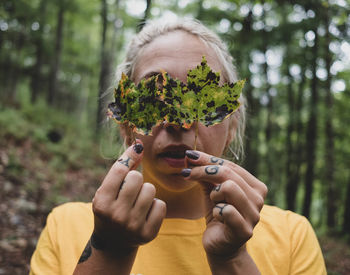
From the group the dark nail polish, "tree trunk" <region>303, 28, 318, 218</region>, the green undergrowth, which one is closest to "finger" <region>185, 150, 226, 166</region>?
the dark nail polish

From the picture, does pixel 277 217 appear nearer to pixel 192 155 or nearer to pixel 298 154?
pixel 192 155

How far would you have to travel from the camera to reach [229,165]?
1.13 meters

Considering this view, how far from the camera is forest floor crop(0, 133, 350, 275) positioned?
153 inches

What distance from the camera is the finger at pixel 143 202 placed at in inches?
41.0

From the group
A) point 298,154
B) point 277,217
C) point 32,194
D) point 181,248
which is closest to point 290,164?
point 298,154

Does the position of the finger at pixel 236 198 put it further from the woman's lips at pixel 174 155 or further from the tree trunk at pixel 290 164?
the tree trunk at pixel 290 164

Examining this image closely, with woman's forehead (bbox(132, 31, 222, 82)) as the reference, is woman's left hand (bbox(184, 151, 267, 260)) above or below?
below

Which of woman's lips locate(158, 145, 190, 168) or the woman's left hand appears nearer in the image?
the woman's left hand

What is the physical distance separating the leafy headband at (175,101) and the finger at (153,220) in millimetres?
308

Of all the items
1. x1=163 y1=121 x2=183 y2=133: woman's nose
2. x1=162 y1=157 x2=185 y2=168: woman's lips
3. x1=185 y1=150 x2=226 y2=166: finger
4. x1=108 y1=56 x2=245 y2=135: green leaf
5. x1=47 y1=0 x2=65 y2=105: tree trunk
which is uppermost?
x1=47 y1=0 x2=65 y2=105: tree trunk

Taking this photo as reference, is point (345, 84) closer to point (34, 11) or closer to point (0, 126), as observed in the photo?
point (0, 126)

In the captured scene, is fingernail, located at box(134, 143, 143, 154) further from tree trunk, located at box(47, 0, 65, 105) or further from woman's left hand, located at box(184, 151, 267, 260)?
tree trunk, located at box(47, 0, 65, 105)

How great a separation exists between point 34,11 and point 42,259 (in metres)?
15.2

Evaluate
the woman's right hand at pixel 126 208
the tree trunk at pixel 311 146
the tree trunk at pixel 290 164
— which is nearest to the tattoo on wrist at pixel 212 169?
the woman's right hand at pixel 126 208
